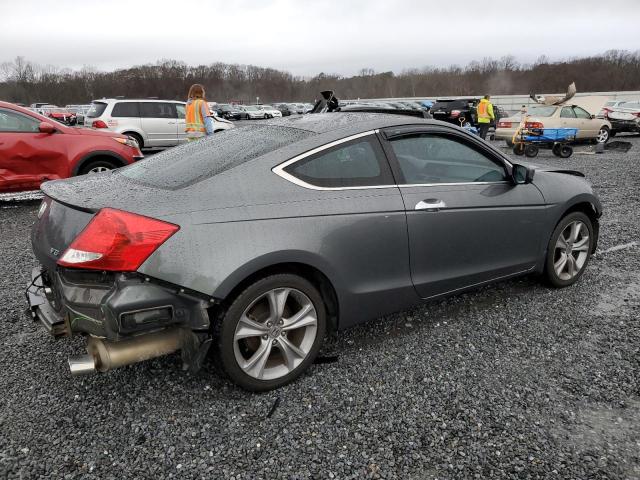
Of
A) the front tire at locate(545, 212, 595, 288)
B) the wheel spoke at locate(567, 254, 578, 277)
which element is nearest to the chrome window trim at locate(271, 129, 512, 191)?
the front tire at locate(545, 212, 595, 288)

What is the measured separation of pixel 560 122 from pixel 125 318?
53.3ft

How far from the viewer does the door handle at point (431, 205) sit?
302 cm

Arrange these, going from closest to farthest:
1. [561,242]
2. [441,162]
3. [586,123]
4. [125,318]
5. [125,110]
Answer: [125,318], [441,162], [561,242], [125,110], [586,123]

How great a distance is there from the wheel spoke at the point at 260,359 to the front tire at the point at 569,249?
2530mm

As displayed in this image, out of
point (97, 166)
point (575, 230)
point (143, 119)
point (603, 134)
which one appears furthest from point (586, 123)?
point (97, 166)

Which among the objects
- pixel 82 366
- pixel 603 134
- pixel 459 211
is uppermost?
pixel 459 211

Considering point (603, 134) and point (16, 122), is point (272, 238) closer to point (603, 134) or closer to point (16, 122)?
point (16, 122)

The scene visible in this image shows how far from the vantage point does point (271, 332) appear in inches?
104

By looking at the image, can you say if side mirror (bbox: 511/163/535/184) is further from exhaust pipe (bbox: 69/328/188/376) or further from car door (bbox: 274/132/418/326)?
exhaust pipe (bbox: 69/328/188/376)

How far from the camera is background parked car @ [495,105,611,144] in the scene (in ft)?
49.6

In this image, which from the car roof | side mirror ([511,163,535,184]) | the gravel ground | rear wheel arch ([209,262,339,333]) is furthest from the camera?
side mirror ([511,163,535,184])

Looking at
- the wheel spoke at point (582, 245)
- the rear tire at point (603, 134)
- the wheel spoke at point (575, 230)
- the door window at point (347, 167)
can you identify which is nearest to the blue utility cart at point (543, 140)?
the rear tire at point (603, 134)

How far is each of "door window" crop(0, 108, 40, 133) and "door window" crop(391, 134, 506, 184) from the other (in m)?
6.02

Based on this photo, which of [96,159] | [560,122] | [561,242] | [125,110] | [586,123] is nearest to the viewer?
[561,242]
